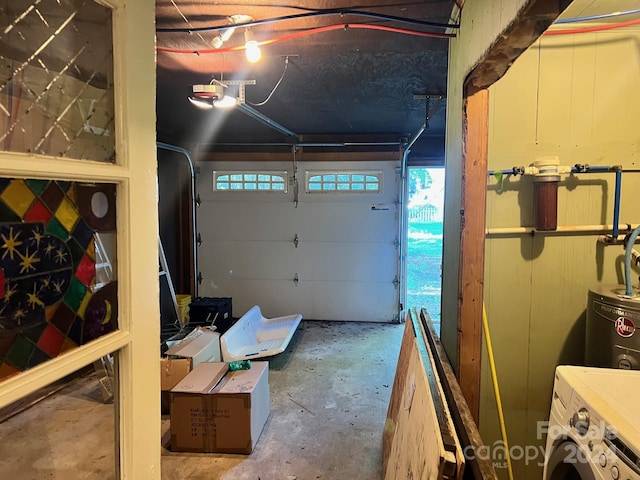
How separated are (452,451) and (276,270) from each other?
14.5ft

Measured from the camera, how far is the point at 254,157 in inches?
211

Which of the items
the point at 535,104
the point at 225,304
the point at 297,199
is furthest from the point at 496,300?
the point at 297,199

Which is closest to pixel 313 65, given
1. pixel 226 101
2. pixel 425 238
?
pixel 226 101

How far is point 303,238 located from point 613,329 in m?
3.96

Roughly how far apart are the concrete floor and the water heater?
4.35 feet

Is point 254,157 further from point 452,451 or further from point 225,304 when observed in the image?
point 452,451

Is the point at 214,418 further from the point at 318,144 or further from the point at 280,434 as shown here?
the point at 318,144

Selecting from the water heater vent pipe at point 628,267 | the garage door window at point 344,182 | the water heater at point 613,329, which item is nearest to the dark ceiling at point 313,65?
the garage door window at point 344,182

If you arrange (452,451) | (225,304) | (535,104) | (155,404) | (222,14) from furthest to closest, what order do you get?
(225,304)
(535,104)
(222,14)
(452,451)
(155,404)

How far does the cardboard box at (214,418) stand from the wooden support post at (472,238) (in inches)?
54.6

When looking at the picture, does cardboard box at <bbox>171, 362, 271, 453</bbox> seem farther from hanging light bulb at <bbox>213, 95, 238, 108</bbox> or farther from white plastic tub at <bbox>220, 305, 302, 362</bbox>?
hanging light bulb at <bbox>213, 95, 238, 108</bbox>

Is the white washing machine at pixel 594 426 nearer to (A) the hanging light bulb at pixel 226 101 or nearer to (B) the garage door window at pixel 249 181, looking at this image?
(A) the hanging light bulb at pixel 226 101

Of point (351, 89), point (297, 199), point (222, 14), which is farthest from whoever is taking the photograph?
point (297, 199)

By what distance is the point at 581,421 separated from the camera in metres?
1.22
